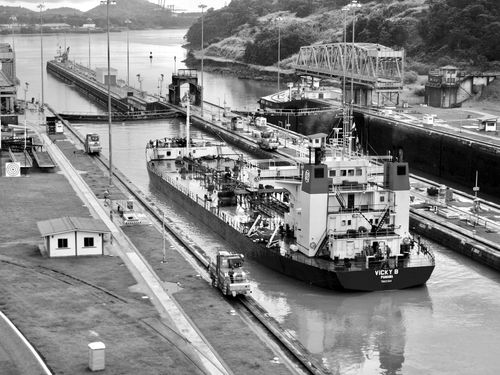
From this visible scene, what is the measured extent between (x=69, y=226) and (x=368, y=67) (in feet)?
212

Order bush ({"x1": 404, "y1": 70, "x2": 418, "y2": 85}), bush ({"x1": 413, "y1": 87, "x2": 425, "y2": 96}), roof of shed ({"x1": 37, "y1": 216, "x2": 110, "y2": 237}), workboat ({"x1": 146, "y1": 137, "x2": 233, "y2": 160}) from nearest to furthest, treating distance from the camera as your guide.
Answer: roof of shed ({"x1": 37, "y1": 216, "x2": 110, "y2": 237}) < workboat ({"x1": 146, "y1": 137, "x2": 233, "y2": 160}) < bush ({"x1": 413, "y1": 87, "x2": 425, "y2": 96}) < bush ({"x1": 404, "y1": 70, "x2": 418, "y2": 85})

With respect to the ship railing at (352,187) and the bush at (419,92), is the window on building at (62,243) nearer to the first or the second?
the ship railing at (352,187)

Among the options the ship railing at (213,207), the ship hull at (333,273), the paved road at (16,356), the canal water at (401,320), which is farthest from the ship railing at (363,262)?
the paved road at (16,356)

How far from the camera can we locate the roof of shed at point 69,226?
40906mm

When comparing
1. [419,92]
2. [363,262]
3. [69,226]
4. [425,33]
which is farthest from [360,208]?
[425,33]

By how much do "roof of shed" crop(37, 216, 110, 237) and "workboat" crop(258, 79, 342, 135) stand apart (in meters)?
51.9

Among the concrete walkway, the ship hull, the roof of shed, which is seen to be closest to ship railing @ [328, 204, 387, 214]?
the ship hull

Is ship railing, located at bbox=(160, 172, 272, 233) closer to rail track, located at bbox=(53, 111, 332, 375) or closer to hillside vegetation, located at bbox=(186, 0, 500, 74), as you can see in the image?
rail track, located at bbox=(53, 111, 332, 375)

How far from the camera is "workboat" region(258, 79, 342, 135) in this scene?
3743 inches

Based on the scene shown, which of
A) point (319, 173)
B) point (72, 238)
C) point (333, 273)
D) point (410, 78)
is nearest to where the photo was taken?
point (333, 273)

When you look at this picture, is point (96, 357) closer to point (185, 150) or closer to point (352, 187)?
point (352, 187)

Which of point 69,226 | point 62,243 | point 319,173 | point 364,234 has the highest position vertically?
point 319,173

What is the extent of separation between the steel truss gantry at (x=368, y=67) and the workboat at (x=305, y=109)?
2.77 metres

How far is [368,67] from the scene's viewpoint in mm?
101188
